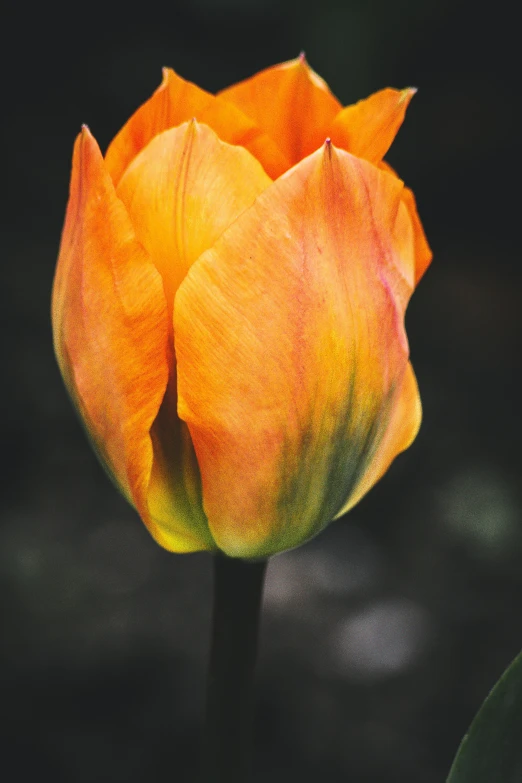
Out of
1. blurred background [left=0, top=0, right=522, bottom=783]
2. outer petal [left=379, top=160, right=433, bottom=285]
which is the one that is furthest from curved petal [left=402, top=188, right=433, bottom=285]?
blurred background [left=0, top=0, right=522, bottom=783]

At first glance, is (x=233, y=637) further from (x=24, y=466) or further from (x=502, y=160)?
(x=502, y=160)

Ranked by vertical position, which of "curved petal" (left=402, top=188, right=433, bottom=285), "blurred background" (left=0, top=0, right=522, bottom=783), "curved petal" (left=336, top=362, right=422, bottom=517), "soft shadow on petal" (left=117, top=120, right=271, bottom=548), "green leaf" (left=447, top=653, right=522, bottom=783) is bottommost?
"blurred background" (left=0, top=0, right=522, bottom=783)

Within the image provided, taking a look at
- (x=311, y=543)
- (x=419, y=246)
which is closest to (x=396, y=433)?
(x=419, y=246)

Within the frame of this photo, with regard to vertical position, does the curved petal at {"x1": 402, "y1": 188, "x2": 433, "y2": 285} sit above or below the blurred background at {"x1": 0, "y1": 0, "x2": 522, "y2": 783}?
above

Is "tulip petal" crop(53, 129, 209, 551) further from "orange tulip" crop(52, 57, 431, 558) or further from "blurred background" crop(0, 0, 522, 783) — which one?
"blurred background" crop(0, 0, 522, 783)

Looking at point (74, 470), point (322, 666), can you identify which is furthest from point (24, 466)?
point (322, 666)

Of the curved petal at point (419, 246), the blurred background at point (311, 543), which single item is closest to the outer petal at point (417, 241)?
the curved petal at point (419, 246)

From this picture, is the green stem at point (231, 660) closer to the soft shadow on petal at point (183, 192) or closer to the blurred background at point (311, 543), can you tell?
the soft shadow on petal at point (183, 192)
